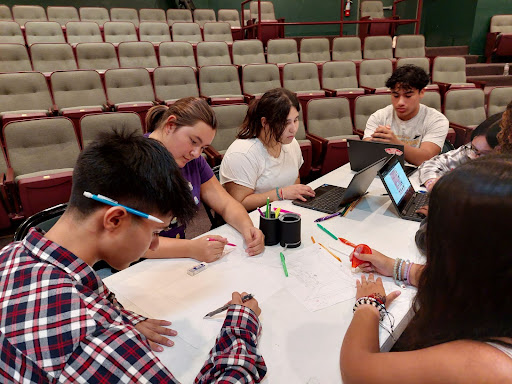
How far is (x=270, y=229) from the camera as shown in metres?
1.30

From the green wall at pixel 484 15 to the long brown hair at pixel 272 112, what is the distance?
683 centimetres

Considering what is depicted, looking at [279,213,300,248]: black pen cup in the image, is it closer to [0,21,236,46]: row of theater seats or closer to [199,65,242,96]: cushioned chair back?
[199,65,242,96]: cushioned chair back

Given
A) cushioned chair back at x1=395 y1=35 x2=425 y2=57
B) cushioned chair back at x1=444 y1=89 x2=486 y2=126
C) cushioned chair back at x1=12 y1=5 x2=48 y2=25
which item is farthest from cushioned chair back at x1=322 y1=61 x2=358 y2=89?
cushioned chair back at x1=12 y1=5 x2=48 y2=25

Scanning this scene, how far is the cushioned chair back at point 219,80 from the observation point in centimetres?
426

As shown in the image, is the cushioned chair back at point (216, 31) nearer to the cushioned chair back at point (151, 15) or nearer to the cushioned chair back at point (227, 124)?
the cushioned chair back at point (151, 15)

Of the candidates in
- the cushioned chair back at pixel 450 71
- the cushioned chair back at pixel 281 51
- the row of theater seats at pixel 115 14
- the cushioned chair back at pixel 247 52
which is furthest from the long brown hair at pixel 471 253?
the row of theater seats at pixel 115 14

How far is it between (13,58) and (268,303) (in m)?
4.69

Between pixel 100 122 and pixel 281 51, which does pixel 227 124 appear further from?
pixel 281 51

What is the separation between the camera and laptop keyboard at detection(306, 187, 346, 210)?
1615mm

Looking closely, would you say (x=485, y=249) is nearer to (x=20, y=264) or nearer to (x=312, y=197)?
(x=20, y=264)

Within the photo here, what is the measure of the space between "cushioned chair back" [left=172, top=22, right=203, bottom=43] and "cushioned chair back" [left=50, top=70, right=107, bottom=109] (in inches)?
116

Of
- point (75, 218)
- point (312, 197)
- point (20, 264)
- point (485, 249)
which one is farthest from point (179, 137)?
point (485, 249)

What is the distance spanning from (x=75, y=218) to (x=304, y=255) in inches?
30.7

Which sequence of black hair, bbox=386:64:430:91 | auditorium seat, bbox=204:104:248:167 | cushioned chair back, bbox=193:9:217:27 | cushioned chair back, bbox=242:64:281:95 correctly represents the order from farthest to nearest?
1. cushioned chair back, bbox=193:9:217:27
2. cushioned chair back, bbox=242:64:281:95
3. auditorium seat, bbox=204:104:248:167
4. black hair, bbox=386:64:430:91
